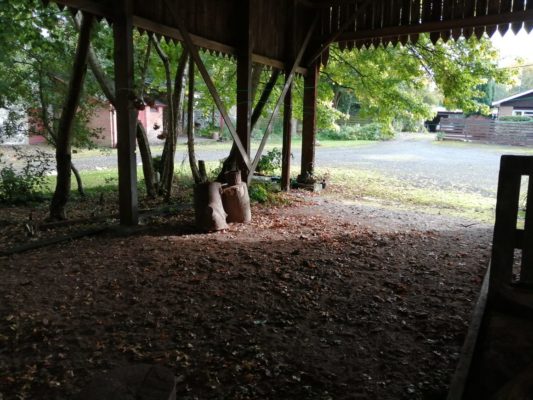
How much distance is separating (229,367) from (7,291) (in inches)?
101

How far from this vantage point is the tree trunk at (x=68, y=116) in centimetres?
621

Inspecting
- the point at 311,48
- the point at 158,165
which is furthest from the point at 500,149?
the point at 158,165

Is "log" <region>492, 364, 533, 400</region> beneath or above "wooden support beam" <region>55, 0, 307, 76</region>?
beneath

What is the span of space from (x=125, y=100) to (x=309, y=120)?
5.97m

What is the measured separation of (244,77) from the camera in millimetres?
8547

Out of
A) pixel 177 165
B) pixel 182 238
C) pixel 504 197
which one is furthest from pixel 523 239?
pixel 177 165

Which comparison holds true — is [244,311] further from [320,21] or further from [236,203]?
[320,21]

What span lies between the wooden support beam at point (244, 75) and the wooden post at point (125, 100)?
9.38 feet

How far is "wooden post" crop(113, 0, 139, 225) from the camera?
5910mm

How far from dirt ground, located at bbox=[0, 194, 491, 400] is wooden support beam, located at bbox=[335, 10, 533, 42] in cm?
441

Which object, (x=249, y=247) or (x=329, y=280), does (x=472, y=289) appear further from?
(x=249, y=247)

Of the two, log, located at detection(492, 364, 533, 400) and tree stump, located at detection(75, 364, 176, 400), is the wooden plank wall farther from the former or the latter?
tree stump, located at detection(75, 364, 176, 400)

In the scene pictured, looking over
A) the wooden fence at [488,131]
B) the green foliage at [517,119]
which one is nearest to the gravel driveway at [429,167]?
the wooden fence at [488,131]

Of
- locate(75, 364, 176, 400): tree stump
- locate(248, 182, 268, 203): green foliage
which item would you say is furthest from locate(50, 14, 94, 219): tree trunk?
locate(75, 364, 176, 400): tree stump
